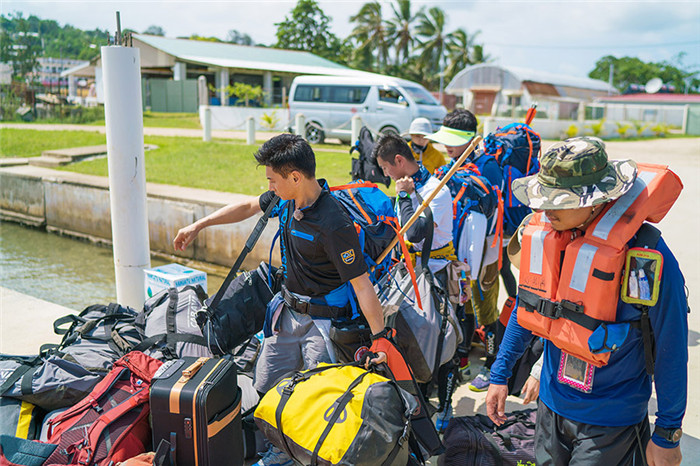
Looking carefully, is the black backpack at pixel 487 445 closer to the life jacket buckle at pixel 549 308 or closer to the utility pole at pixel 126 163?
the life jacket buckle at pixel 549 308

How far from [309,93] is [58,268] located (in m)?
12.5

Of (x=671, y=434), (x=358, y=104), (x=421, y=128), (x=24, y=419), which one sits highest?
(x=358, y=104)

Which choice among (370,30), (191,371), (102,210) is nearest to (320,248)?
Answer: (191,371)

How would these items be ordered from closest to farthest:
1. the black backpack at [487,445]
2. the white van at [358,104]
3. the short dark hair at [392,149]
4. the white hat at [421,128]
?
the black backpack at [487,445] → the short dark hair at [392,149] → the white hat at [421,128] → the white van at [358,104]

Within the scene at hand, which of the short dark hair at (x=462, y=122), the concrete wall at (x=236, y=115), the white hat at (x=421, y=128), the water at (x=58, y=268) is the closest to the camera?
the short dark hair at (x=462, y=122)

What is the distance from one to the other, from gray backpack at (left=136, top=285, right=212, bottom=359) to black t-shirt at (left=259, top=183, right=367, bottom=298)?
34.7 inches

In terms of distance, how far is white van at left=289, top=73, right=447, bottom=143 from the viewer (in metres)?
18.3

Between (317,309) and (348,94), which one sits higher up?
(348,94)

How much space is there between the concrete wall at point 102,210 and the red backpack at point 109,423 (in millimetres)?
4945

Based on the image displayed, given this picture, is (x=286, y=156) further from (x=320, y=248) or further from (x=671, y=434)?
(x=671, y=434)

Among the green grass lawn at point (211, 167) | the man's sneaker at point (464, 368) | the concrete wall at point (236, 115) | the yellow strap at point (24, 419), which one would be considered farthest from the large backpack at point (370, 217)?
the concrete wall at point (236, 115)

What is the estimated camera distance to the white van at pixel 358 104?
721 inches

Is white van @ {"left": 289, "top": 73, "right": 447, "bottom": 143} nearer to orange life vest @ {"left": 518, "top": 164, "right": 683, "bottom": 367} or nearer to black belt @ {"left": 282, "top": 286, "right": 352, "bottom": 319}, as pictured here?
black belt @ {"left": 282, "top": 286, "right": 352, "bottom": 319}

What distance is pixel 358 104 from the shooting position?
62.8 feet
